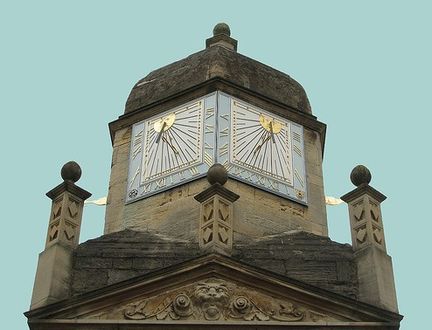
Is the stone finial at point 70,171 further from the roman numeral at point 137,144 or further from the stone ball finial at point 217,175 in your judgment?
the roman numeral at point 137,144

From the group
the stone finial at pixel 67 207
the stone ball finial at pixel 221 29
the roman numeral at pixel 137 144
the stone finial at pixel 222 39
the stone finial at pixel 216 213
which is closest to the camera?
Answer: the stone finial at pixel 216 213

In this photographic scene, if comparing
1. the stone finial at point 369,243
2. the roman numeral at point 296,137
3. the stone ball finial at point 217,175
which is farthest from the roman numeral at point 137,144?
the stone finial at point 369,243

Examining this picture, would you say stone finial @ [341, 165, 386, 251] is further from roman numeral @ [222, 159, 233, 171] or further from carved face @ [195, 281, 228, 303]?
carved face @ [195, 281, 228, 303]

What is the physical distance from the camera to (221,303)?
16656 mm

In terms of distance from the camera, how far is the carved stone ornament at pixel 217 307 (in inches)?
650

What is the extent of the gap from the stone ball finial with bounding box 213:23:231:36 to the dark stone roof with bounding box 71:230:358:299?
272 inches

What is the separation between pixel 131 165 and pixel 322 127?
3790 mm

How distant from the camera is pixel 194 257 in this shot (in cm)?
1705

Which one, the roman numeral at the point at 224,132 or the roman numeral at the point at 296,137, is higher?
the roman numeral at the point at 296,137

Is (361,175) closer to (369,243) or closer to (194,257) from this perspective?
(369,243)

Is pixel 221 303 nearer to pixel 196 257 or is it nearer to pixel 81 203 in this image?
pixel 196 257

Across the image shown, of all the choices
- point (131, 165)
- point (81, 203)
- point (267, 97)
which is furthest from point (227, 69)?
point (81, 203)

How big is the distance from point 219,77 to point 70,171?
4173mm

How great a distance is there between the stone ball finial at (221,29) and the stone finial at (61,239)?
6.48m
